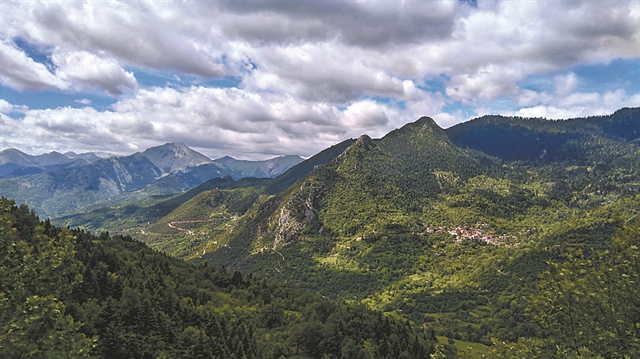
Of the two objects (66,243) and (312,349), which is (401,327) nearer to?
(312,349)

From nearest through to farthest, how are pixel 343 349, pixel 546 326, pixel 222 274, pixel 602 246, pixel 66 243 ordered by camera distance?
pixel 546 326 < pixel 66 243 < pixel 343 349 < pixel 222 274 < pixel 602 246

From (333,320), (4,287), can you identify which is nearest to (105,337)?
(4,287)

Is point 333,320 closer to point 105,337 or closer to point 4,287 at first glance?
point 105,337

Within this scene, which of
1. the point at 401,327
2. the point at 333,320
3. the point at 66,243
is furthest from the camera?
the point at 401,327

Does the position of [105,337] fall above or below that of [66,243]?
below

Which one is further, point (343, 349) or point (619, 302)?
point (343, 349)

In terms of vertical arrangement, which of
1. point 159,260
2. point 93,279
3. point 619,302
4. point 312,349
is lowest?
point 312,349
